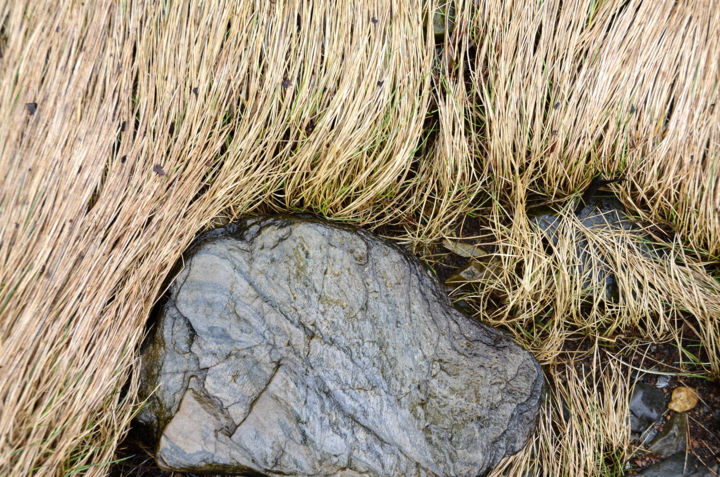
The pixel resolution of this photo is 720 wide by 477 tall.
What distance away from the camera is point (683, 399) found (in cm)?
241

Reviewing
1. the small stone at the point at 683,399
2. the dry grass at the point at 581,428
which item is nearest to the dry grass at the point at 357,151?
the dry grass at the point at 581,428

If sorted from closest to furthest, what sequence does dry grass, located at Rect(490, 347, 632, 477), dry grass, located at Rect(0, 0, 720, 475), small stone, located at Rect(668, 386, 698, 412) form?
dry grass, located at Rect(0, 0, 720, 475) → dry grass, located at Rect(490, 347, 632, 477) → small stone, located at Rect(668, 386, 698, 412)

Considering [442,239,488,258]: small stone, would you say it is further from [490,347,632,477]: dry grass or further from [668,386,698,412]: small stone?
[668,386,698,412]: small stone

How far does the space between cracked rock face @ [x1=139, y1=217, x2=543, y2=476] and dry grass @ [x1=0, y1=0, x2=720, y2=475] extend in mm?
166

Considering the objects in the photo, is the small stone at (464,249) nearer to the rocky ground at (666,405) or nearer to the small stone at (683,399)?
the rocky ground at (666,405)

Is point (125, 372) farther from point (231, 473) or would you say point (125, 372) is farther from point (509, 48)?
point (509, 48)

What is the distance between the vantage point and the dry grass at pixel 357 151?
1.94m

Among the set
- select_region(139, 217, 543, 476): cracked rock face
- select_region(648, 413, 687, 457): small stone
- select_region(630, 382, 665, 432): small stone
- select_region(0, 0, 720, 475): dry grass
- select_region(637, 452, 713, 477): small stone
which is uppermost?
A: select_region(0, 0, 720, 475): dry grass

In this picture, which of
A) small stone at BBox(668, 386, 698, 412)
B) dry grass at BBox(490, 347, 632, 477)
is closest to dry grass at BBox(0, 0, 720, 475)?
dry grass at BBox(490, 347, 632, 477)

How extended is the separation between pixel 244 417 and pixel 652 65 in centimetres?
239

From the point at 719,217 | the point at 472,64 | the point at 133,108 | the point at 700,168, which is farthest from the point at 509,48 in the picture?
the point at 133,108

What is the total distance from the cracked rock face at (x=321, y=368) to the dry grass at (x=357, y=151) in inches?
6.5

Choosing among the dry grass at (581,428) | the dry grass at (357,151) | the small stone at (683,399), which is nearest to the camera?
the dry grass at (357,151)

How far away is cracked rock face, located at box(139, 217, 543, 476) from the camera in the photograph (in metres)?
1.96
